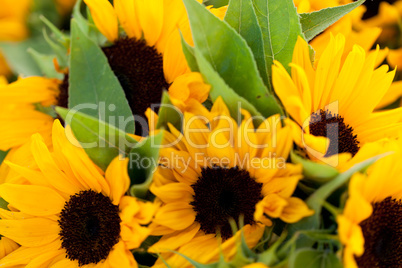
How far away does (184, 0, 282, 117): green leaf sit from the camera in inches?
21.4

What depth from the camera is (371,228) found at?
53 cm

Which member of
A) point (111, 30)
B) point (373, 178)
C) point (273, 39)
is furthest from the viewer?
point (111, 30)

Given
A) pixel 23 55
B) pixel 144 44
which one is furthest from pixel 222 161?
pixel 23 55

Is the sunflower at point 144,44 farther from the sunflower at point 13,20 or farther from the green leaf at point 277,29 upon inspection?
the sunflower at point 13,20

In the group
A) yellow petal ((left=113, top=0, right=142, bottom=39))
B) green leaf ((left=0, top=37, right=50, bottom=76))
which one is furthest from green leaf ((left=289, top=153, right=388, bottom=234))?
green leaf ((left=0, top=37, right=50, bottom=76))

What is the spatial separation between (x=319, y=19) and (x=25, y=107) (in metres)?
0.41

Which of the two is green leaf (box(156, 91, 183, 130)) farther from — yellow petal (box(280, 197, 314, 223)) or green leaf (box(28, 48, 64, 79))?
green leaf (box(28, 48, 64, 79))

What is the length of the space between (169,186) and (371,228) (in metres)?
0.20

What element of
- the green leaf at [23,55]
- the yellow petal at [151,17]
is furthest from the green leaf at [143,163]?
the green leaf at [23,55]

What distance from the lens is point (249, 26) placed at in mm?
583

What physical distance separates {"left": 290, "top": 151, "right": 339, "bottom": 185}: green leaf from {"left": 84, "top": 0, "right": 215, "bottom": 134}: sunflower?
0.20 m

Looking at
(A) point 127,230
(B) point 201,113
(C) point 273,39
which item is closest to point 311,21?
(C) point 273,39

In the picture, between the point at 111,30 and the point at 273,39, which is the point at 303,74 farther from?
the point at 111,30

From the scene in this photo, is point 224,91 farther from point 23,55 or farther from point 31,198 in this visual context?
point 23,55
